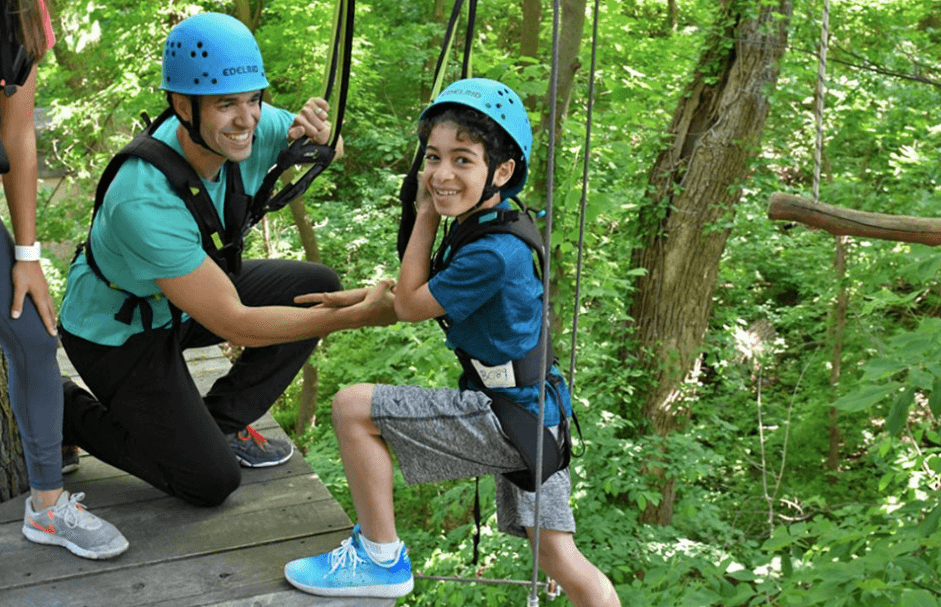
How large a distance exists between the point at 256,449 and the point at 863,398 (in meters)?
1.89

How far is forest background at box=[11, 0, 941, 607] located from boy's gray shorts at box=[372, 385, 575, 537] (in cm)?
71

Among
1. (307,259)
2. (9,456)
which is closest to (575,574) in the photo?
(9,456)

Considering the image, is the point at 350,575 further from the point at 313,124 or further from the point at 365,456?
the point at 313,124

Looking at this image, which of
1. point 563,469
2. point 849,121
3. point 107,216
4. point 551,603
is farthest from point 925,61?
point 107,216

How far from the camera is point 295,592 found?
2.22 meters

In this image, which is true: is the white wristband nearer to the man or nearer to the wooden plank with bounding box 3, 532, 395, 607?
the man

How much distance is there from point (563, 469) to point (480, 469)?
0.26 metres

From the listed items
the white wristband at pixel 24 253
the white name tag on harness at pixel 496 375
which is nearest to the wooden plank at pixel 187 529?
the white name tag on harness at pixel 496 375

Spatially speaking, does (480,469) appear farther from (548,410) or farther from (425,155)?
→ (425,155)

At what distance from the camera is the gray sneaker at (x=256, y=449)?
2906mm

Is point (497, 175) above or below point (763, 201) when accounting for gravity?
above

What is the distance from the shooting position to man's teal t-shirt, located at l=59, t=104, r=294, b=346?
220 centimetres

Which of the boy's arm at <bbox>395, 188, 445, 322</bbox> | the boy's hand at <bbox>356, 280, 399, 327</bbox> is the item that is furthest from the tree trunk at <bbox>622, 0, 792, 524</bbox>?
the boy's arm at <bbox>395, 188, 445, 322</bbox>

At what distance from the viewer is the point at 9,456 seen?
2656 mm
